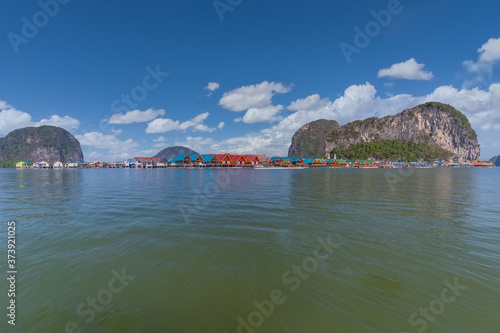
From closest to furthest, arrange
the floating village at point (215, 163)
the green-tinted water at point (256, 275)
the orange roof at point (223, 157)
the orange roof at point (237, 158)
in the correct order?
1. the green-tinted water at point (256, 275)
2. the floating village at point (215, 163)
3. the orange roof at point (223, 157)
4. the orange roof at point (237, 158)

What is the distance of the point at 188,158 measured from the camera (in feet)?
415

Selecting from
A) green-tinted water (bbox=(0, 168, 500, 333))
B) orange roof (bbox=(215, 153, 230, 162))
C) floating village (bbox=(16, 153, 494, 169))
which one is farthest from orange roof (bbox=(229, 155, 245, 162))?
green-tinted water (bbox=(0, 168, 500, 333))

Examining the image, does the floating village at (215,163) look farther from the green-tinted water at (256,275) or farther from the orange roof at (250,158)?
the green-tinted water at (256,275)

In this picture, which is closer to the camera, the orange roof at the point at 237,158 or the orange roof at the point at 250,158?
→ the orange roof at the point at 237,158

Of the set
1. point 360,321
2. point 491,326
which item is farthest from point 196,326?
point 491,326

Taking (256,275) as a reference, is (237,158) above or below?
above

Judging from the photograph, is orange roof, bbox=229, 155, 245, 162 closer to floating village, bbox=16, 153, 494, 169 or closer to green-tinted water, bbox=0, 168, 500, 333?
floating village, bbox=16, 153, 494, 169

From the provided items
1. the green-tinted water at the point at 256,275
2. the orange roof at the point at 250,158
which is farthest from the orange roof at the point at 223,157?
the green-tinted water at the point at 256,275

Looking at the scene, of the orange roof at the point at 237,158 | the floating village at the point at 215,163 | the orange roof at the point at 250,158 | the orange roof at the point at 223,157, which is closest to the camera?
the floating village at the point at 215,163

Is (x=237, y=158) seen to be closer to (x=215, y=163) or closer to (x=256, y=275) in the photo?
(x=215, y=163)

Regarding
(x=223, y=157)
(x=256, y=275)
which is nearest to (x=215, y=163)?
(x=223, y=157)

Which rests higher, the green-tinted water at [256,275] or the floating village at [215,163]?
the floating village at [215,163]

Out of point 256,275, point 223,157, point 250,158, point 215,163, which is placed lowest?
point 256,275

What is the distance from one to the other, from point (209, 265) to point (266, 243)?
→ 2955mm
